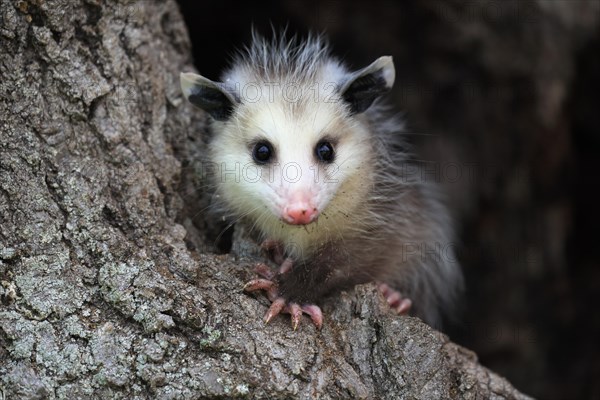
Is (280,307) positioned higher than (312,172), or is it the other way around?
(312,172)

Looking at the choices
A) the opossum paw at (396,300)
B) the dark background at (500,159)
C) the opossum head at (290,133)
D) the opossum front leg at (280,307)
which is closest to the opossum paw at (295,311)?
the opossum front leg at (280,307)

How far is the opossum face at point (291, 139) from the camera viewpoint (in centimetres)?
220

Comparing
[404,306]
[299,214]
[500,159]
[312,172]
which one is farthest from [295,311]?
[500,159]

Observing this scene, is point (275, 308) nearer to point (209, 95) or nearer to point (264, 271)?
point (264, 271)

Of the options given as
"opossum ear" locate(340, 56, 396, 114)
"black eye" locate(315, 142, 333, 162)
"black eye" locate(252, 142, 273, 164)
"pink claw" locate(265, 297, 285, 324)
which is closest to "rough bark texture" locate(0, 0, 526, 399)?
"pink claw" locate(265, 297, 285, 324)

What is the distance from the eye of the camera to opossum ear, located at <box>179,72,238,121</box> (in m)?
2.28

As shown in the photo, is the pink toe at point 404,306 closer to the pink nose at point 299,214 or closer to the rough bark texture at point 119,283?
the rough bark texture at point 119,283

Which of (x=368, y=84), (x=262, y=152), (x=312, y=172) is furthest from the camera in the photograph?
(x=368, y=84)

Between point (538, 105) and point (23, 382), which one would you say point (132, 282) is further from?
point (538, 105)

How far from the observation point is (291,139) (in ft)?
7.34

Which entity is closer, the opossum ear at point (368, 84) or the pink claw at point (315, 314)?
the pink claw at point (315, 314)

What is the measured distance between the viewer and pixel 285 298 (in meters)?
2.07

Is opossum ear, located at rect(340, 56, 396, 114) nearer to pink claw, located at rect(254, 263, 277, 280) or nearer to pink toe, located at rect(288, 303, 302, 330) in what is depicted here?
pink claw, located at rect(254, 263, 277, 280)

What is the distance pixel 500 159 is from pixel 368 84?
1.41 m
